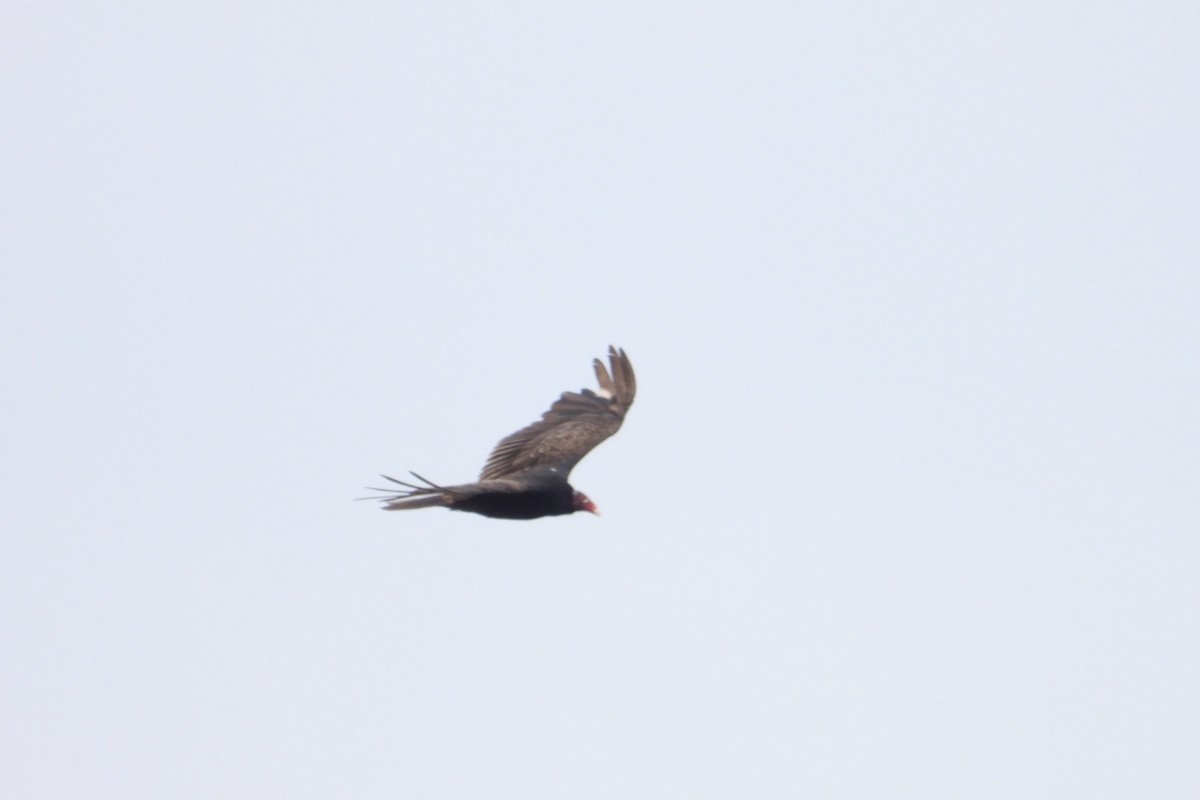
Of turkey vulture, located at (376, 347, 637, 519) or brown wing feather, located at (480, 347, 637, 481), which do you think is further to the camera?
brown wing feather, located at (480, 347, 637, 481)

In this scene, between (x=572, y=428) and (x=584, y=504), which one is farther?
(x=572, y=428)

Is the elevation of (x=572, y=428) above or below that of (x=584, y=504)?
above

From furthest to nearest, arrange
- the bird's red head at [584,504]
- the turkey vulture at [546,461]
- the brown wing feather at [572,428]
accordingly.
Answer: the brown wing feather at [572,428], the bird's red head at [584,504], the turkey vulture at [546,461]

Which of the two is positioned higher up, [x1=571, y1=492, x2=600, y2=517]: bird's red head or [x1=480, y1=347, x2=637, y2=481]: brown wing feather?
[x1=480, y1=347, x2=637, y2=481]: brown wing feather

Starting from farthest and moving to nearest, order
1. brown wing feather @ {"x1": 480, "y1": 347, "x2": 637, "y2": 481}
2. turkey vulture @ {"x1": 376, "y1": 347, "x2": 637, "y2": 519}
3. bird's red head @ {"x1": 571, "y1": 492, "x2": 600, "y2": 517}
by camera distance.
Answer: brown wing feather @ {"x1": 480, "y1": 347, "x2": 637, "y2": 481}
bird's red head @ {"x1": 571, "y1": 492, "x2": 600, "y2": 517}
turkey vulture @ {"x1": 376, "y1": 347, "x2": 637, "y2": 519}

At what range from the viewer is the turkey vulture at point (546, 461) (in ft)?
52.0

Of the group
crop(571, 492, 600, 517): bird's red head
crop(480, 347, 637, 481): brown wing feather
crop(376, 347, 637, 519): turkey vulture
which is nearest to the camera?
crop(376, 347, 637, 519): turkey vulture

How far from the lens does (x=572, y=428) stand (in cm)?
1916

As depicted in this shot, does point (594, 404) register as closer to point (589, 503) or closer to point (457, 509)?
point (589, 503)

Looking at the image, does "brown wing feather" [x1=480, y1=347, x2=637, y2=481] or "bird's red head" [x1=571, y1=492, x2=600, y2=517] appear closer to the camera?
"bird's red head" [x1=571, y1=492, x2=600, y2=517]

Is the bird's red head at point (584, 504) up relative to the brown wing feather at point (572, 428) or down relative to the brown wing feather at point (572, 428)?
down

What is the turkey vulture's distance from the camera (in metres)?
15.8

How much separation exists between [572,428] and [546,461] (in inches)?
35.4

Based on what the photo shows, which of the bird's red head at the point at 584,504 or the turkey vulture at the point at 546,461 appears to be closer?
the turkey vulture at the point at 546,461
